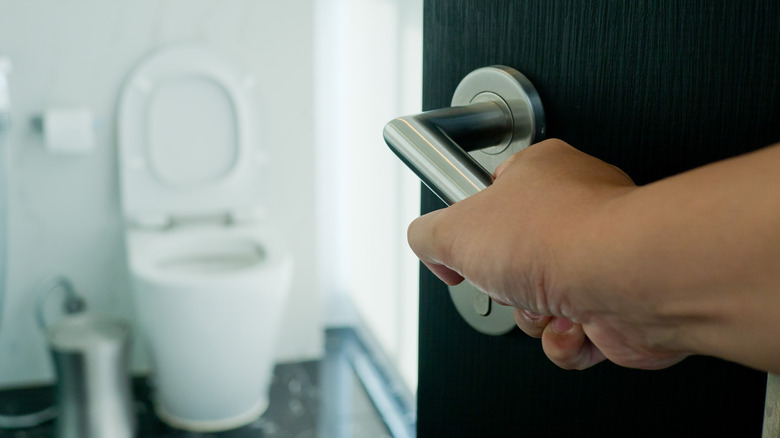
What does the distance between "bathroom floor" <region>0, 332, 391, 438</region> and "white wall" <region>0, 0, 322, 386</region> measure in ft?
0.40

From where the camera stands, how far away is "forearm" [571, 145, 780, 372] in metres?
0.18

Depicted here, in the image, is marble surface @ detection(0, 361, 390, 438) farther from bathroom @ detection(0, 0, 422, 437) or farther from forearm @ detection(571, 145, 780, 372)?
forearm @ detection(571, 145, 780, 372)

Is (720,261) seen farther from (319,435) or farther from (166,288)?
(319,435)

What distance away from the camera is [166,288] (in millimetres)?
1771

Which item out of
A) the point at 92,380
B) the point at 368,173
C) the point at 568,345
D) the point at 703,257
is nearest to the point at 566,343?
the point at 568,345

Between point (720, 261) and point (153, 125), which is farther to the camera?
point (153, 125)

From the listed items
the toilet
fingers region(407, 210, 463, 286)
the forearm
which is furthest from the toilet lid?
the forearm

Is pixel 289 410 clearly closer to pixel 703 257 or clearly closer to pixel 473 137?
pixel 473 137

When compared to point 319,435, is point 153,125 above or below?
above

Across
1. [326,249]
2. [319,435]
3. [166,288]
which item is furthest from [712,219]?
[326,249]

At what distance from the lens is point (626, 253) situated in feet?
0.70

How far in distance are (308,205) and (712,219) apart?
218 centimetres

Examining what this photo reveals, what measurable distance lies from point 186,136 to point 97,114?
0.85ft

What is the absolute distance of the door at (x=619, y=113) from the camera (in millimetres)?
260
